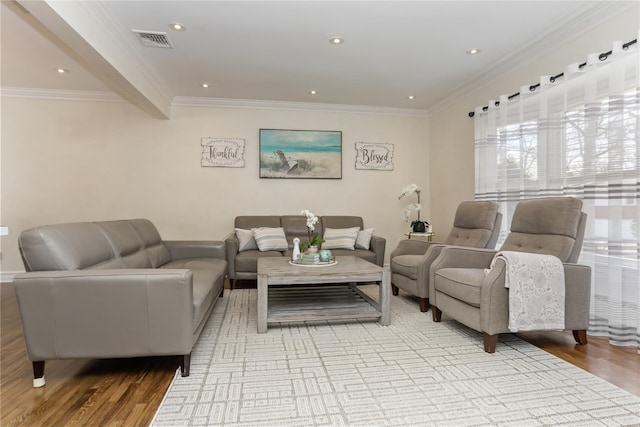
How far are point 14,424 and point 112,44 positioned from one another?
2813 mm

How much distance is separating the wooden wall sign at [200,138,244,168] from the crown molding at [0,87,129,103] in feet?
4.16

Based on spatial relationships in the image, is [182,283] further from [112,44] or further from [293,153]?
[293,153]

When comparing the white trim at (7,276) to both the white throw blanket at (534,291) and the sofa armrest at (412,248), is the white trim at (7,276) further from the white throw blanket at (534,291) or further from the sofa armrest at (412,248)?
the white throw blanket at (534,291)

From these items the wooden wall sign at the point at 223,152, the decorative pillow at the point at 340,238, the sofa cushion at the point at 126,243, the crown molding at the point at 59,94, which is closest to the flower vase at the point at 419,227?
the decorative pillow at the point at 340,238

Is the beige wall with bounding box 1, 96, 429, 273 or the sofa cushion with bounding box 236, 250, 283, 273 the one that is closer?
the sofa cushion with bounding box 236, 250, 283, 273

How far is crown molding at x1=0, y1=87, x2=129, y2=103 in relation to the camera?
15.0 feet

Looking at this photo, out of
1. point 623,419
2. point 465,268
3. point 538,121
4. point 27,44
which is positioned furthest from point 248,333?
point 27,44

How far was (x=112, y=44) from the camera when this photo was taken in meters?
2.97

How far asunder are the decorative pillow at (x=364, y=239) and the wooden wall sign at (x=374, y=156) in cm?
123

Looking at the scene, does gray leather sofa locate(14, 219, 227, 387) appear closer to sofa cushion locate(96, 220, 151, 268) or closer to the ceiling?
sofa cushion locate(96, 220, 151, 268)

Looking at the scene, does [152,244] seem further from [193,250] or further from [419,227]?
[419,227]

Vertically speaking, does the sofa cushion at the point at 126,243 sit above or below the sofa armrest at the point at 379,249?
above

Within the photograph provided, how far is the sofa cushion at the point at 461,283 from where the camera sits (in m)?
2.40

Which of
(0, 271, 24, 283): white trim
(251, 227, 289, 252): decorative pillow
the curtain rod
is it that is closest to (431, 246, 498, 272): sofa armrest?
the curtain rod
